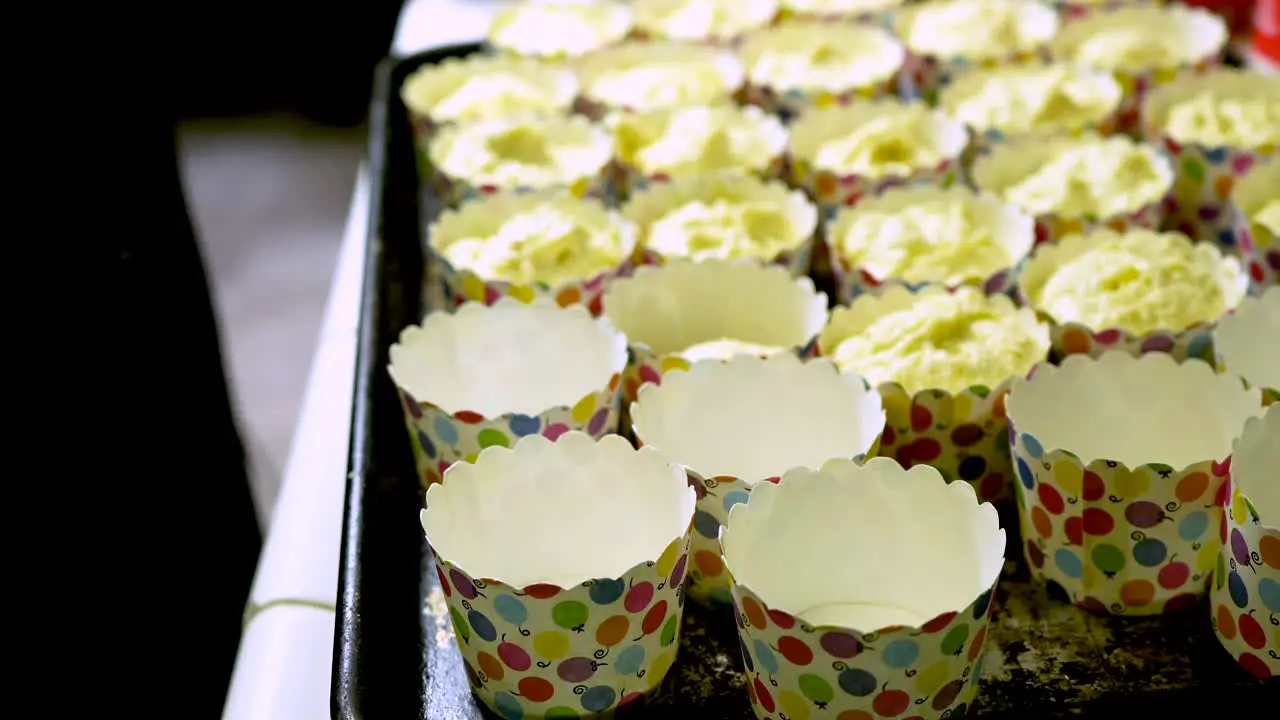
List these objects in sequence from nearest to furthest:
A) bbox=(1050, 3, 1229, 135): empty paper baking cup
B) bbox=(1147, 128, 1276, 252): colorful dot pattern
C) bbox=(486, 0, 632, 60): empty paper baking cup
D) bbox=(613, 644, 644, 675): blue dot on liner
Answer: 1. bbox=(613, 644, 644, 675): blue dot on liner
2. bbox=(1147, 128, 1276, 252): colorful dot pattern
3. bbox=(1050, 3, 1229, 135): empty paper baking cup
4. bbox=(486, 0, 632, 60): empty paper baking cup

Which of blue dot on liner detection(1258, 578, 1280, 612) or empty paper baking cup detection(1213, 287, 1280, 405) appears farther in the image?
empty paper baking cup detection(1213, 287, 1280, 405)

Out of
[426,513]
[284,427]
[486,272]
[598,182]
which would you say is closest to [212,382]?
[486,272]

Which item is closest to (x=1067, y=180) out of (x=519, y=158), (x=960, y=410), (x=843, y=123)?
(x=843, y=123)

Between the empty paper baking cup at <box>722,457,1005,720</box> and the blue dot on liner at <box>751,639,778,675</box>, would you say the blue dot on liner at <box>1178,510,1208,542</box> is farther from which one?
the blue dot on liner at <box>751,639,778,675</box>

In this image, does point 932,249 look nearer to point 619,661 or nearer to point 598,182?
point 598,182

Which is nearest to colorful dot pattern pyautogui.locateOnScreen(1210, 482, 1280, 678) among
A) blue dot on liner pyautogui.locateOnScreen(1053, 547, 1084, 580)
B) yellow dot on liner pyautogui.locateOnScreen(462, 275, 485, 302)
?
blue dot on liner pyautogui.locateOnScreen(1053, 547, 1084, 580)

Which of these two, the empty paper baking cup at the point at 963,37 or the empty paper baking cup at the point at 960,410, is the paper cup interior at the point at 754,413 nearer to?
the empty paper baking cup at the point at 960,410

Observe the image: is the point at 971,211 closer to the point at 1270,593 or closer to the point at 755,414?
the point at 755,414
